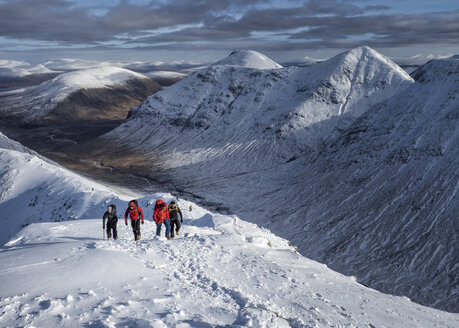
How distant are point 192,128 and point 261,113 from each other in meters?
20.3

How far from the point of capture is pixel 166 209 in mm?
17312

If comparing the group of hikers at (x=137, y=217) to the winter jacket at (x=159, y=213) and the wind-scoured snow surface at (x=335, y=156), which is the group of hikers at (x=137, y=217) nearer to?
the winter jacket at (x=159, y=213)

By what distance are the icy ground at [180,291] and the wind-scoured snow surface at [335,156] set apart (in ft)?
81.9

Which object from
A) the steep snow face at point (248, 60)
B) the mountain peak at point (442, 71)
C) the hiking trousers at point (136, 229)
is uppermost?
the steep snow face at point (248, 60)

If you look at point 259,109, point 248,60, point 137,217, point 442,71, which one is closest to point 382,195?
point 442,71

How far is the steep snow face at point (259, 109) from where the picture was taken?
83.3m

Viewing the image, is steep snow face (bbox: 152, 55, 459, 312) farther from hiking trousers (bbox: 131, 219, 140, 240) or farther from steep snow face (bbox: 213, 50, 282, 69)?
steep snow face (bbox: 213, 50, 282, 69)

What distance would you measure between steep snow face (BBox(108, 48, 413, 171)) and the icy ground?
63074mm

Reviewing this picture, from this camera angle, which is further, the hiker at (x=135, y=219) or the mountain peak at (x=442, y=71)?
the mountain peak at (x=442, y=71)

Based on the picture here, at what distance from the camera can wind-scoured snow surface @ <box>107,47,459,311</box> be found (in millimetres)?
40156

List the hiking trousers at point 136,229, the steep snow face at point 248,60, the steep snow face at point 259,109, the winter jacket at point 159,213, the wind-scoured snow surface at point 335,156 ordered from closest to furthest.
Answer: the hiking trousers at point 136,229 < the winter jacket at point 159,213 < the wind-scoured snow surface at point 335,156 < the steep snow face at point 259,109 < the steep snow face at point 248,60

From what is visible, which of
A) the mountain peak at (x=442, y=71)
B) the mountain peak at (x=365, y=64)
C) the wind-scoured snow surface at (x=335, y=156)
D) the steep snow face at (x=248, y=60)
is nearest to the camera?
the wind-scoured snow surface at (x=335, y=156)

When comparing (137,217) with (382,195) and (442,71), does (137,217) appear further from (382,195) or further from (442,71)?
(442,71)

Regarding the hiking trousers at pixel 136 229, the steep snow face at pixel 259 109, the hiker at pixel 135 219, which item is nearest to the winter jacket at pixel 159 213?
the hiker at pixel 135 219
